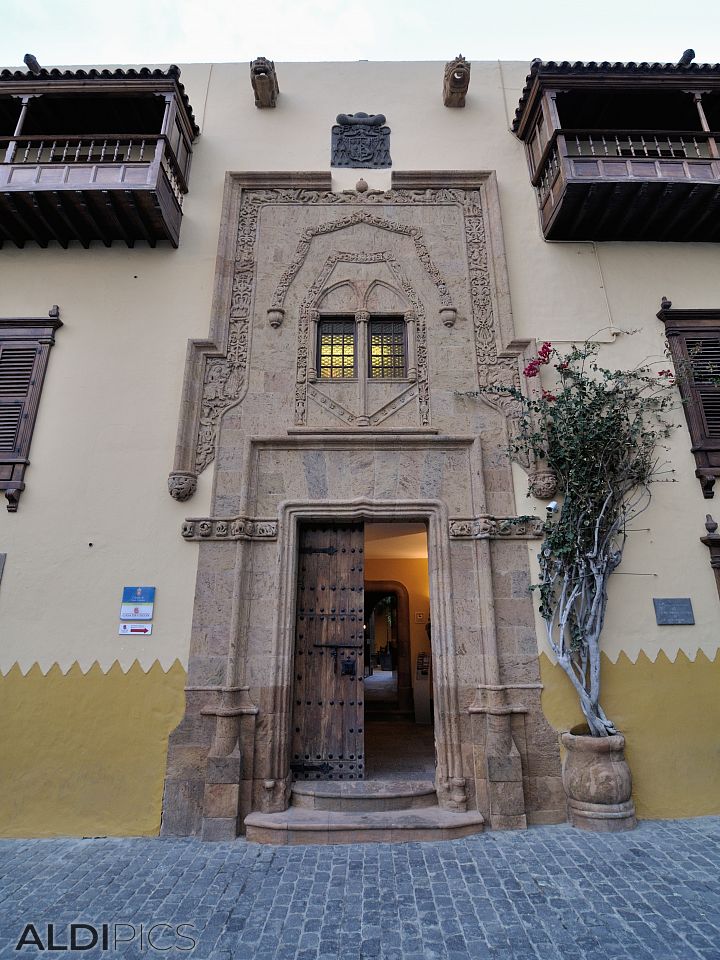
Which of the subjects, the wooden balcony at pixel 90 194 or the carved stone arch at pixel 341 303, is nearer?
the wooden balcony at pixel 90 194

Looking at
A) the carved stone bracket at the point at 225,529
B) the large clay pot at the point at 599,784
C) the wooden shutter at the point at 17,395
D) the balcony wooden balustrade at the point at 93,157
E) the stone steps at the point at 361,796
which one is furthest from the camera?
the balcony wooden balustrade at the point at 93,157

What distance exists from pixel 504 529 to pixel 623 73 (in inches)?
273

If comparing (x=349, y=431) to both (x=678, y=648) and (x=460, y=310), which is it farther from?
(x=678, y=648)

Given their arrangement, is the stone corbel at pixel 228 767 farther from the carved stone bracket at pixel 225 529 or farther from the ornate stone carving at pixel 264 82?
the ornate stone carving at pixel 264 82

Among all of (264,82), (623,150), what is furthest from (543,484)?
(264,82)

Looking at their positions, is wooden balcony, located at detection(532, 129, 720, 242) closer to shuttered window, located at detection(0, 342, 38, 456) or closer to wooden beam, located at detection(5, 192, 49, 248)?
wooden beam, located at detection(5, 192, 49, 248)

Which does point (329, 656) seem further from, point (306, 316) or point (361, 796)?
point (306, 316)

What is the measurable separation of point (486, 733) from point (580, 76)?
894cm

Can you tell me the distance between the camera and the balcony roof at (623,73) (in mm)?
6977

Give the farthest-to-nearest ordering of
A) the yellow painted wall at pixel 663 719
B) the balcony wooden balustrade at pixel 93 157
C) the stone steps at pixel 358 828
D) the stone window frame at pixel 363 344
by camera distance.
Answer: the balcony wooden balustrade at pixel 93 157 < the stone window frame at pixel 363 344 < the yellow painted wall at pixel 663 719 < the stone steps at pixel 358 828

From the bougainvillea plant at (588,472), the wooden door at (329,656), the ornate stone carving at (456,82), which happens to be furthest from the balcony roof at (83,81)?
the wooden door at (329,656)

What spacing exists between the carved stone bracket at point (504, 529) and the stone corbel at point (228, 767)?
2.94 m

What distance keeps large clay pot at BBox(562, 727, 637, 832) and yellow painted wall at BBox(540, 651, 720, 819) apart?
0.31 m

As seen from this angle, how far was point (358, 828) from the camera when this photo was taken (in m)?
4.51
